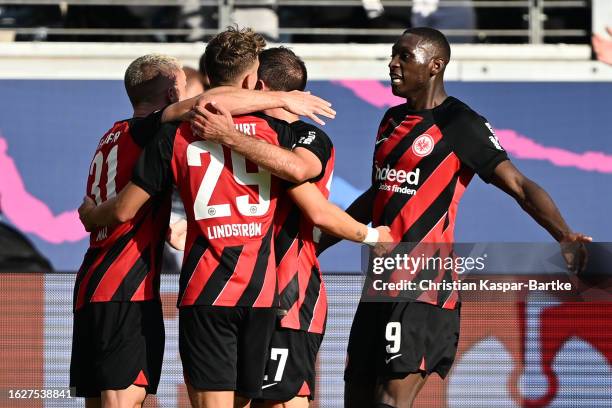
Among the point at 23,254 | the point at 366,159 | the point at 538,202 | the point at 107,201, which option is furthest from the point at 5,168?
the point at 538,202

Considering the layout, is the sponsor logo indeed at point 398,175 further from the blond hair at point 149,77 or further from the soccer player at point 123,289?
the blond hair at point 149,77

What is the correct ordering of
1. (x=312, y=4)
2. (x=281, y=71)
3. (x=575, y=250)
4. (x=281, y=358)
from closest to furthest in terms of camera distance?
(x=281, y=358), (x=575, y=250), (x=281, y=71), (x=312, y=4)

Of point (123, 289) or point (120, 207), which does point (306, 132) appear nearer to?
point (120, 207)

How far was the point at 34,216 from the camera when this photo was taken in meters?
8.99

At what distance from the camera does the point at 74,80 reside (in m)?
9.35

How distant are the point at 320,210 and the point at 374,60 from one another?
192 inches

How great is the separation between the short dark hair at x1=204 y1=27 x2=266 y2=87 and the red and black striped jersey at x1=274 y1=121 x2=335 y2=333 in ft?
1.31

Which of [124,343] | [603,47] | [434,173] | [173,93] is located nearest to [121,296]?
[124,343]

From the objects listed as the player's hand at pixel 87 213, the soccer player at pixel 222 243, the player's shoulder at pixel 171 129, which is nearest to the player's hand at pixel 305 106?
the soccer player at pixel 222 243

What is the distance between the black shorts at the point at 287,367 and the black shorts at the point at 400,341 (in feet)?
1.27

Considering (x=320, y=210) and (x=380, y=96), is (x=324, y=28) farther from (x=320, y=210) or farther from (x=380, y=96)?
(x=320, y=210)

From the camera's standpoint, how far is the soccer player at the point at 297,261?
4.79 m

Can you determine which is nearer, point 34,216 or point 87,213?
point 87,213

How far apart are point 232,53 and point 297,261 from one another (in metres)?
1.01
